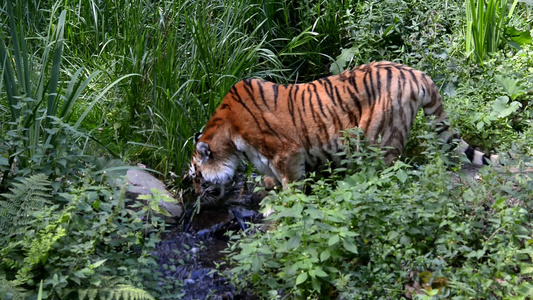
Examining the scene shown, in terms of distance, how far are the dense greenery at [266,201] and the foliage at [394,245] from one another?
0.01 metres

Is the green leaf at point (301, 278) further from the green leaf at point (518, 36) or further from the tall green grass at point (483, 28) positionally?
the green leaf at point (518, 36)

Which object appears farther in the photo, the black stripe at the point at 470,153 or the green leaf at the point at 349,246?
the black stripe at the point at 470,153

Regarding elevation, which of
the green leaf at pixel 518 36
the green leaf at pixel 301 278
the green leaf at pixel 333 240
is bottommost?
the green leaf at pixel 301 278

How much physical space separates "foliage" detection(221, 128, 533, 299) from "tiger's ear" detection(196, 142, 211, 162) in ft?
4.16

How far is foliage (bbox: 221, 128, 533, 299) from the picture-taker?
341cm

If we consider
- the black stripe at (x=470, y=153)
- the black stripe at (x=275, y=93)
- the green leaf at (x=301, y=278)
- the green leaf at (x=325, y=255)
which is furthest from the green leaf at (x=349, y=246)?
the black stripe at (x=470, y=153)

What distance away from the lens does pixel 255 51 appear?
6.24 meters

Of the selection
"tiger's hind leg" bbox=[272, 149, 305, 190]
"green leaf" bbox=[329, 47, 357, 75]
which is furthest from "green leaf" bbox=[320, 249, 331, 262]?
"green leaf" bbox=[329, 47, 357, 75]

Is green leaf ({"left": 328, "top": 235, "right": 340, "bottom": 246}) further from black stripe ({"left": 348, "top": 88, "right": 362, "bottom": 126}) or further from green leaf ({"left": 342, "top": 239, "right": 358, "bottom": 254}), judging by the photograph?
black stripe ({"left": 348, "top": 88, "right": 362, "bottom": 126})

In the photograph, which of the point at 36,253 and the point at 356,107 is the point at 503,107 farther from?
the point at 36,253

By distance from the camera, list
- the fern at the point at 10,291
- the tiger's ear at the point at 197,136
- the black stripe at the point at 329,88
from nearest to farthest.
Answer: the fern at the point at 10,291
the black stripe at the point at 329,88
the tiger's ear at the point at 197,136

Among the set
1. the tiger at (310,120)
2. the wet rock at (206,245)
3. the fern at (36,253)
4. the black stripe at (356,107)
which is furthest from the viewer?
the black stripe at (356,107)

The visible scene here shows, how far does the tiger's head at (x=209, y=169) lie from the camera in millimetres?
5074

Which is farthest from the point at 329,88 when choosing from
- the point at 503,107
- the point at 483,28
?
the point at 483,28
